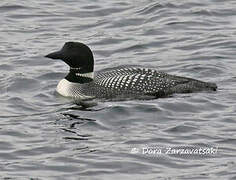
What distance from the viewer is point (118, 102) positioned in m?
11.8

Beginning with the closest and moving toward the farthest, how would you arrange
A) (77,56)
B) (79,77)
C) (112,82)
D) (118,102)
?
(118,102) < (112,82) < (77,56) < (79,77)

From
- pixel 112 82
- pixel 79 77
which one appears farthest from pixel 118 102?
pixel 79 77

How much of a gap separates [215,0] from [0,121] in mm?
6859

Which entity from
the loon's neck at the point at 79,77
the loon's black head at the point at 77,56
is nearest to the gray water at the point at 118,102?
the loon's neck at the point at 79,77

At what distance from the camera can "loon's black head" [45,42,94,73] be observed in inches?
484

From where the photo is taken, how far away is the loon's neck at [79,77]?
40.9 ft

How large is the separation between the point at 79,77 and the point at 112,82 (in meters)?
0.59

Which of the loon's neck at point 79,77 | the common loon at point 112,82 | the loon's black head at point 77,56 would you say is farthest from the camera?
the loon's neck at point 79,77

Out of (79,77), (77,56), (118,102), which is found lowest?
(118,102)

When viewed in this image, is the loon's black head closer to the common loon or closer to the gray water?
the common loon

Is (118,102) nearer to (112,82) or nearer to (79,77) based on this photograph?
(112,82)

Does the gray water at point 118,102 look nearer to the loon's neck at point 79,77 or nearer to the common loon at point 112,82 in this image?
the common loon at point 112,82

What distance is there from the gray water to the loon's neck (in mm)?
285

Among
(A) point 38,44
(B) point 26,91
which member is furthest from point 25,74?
(A) point 38,44
